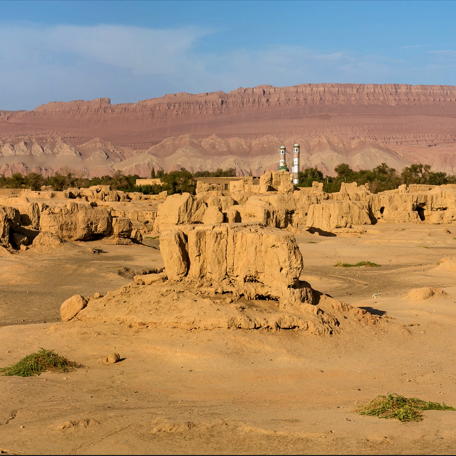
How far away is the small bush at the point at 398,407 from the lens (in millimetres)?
5910

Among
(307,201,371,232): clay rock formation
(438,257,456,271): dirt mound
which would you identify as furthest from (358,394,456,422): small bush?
(307,201,371,232): clay rock formation

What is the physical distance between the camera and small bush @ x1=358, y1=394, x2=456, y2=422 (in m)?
5.91

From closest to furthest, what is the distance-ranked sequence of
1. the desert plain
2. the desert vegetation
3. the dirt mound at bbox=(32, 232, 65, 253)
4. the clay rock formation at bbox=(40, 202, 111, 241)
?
the desert plain < the dirt mound at bbox=(32, 232, 65, 253) < the clay rock formation at bbox=(40, 202, 111, 241) < the desert vegetation

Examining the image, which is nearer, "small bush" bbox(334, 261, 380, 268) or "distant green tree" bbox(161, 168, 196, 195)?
"small bush" bbox(334, 261, 380, 268)

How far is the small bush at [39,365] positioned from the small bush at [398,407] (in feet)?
12.9

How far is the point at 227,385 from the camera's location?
24.6ft

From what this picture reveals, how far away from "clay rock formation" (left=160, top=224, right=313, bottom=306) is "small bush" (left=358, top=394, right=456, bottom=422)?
379 cm

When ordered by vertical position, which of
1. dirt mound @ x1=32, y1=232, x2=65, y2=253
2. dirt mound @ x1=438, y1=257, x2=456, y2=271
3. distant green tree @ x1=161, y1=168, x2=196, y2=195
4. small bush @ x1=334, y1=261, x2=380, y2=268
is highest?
distant green tree @ x1=161, y1=168, x2=196, y2=195

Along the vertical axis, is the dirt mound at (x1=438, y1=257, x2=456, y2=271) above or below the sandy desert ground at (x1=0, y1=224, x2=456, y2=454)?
below

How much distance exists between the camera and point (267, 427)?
5.42 meters

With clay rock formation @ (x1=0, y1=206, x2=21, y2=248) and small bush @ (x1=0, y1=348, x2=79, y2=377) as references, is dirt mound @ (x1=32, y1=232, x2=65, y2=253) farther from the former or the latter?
small bush @ (x1=0, y1=348, x2=79, y2=377)

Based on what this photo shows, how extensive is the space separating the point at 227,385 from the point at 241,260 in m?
3.40

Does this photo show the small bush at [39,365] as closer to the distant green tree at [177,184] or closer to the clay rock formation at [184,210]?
the clay rock formation at [184,210]

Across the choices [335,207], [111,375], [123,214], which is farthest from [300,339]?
[123,214]
